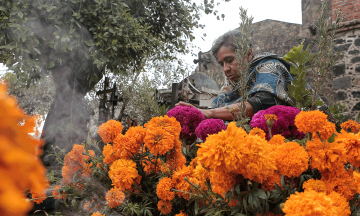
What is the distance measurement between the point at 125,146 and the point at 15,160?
806 millimetres

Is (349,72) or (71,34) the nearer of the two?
(71,34)

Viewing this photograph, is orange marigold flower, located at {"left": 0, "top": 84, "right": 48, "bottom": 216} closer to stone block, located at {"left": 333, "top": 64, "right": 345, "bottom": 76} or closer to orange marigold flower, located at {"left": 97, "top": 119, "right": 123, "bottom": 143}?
orange marigold flower, located at {"left": 97, "top": 119, "right": 123, "bottom": 143}

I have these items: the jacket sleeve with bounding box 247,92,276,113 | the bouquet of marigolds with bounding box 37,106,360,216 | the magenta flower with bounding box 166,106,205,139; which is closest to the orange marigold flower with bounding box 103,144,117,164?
the bouquet of marigolds with bounding box 37,106,360,216

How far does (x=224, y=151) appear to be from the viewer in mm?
581

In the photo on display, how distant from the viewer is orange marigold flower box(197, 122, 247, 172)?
572 millimetres

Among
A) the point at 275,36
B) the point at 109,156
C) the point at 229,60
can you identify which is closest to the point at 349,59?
the point at 229,60

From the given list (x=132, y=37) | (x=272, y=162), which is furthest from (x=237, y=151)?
(x=132, y=37)

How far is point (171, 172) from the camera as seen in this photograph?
3.24 ft

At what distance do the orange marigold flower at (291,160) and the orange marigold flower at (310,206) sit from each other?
0.44 ft

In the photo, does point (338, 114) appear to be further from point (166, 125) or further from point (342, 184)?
point (166, 125)

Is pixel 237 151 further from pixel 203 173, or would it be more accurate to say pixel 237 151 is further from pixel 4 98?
pixel 4 98

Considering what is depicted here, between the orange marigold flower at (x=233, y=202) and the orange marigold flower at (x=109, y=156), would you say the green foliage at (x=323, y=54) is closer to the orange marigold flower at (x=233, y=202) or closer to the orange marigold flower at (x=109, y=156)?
the orange marigold flower at (x=233, y=202)

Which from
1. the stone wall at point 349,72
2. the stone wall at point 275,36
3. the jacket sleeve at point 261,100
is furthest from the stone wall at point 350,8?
the stone wall at point 275,36

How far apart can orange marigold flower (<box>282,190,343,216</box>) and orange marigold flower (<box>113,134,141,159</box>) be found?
65 centimetres
